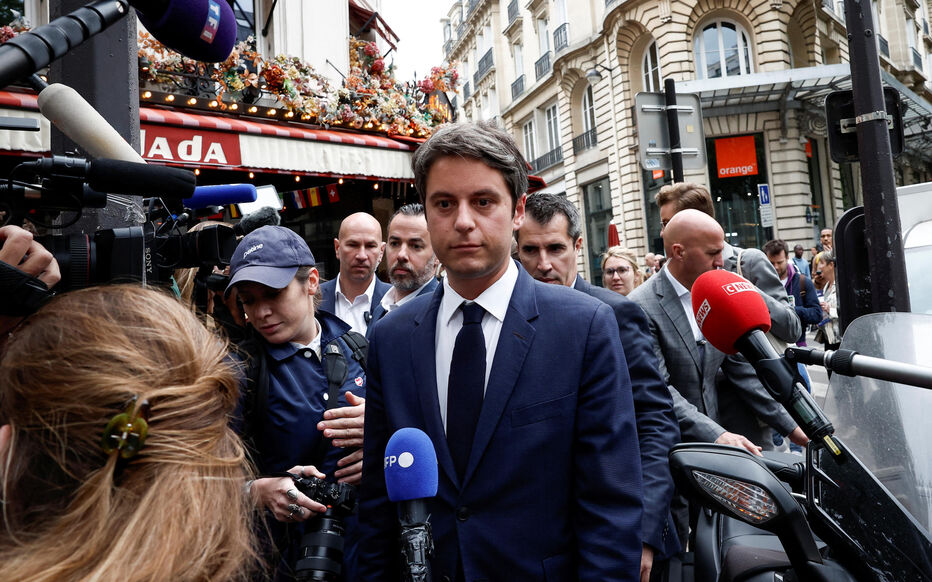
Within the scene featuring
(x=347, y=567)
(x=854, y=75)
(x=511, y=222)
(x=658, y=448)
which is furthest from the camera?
(x=854, y=75)

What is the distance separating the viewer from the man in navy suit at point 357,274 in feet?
15.0

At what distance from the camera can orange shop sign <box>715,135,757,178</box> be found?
69.0 feet

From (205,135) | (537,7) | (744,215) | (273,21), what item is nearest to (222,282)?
(205,135)

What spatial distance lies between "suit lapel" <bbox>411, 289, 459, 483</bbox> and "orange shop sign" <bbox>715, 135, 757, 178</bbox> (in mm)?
21329

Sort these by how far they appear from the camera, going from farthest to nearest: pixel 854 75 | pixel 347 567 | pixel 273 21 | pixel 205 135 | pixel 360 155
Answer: pixel 273 21, pixel 360 155, pixel 205 135, pixel 854 75, pixel 347 567

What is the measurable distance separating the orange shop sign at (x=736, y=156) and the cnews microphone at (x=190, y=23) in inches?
860

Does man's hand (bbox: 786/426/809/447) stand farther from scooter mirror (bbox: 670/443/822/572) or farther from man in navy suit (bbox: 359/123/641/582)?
scooter mirror (bbox: 670/443/822/572)

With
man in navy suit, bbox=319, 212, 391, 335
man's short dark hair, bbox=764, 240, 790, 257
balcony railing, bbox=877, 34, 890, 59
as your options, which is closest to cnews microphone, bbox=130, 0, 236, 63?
man in navy suit, bbox=319, 212, 391, 335

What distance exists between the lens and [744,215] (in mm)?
21109

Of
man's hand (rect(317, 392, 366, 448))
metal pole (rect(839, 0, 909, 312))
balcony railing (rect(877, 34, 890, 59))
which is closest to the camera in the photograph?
man's hand (rect(317, 392, 366, 448))

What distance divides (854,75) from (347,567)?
16.8ft

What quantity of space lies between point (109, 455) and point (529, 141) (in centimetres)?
3359

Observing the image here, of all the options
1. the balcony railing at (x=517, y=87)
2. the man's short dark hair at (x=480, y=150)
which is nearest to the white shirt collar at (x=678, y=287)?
the man's short dark hair at (x=480, y=150)

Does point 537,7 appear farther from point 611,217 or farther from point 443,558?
point 443,558
